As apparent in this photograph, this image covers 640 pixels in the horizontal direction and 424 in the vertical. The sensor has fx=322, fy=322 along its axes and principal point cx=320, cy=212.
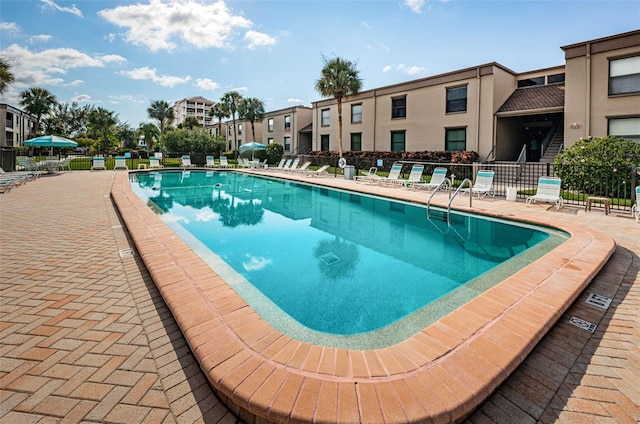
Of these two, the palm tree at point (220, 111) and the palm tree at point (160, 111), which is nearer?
the palm tree at point (220, 111)

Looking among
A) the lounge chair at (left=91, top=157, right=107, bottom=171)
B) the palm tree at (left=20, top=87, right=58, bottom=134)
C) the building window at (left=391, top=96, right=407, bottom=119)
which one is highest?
the palm tree at (left=20, top=87, right=58, bottom=134)

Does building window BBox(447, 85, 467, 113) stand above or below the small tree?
above

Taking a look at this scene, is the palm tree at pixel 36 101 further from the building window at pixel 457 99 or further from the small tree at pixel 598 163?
the small tree at pixel 598 163

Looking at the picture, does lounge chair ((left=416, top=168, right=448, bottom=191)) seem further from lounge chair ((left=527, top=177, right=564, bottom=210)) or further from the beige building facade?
the beige building facade

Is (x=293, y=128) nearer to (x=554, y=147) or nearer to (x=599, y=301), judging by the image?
(x=554, y=147)

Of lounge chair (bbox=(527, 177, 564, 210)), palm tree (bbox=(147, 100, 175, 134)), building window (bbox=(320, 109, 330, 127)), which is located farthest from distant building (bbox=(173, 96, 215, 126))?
lounge chair (bbox=(527, 177, 564, 210))

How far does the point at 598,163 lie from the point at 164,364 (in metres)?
12.4

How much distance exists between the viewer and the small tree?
30.9 ft

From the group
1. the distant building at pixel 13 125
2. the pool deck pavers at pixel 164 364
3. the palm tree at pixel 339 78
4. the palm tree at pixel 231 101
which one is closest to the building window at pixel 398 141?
the palm tree at pixel 339 78

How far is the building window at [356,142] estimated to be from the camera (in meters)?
24.5

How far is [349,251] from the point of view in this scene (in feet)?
19.1

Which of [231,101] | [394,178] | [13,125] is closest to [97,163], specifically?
[231,101]

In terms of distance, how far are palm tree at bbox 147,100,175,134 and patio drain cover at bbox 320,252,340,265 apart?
159 ft

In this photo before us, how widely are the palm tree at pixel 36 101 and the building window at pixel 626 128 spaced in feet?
218
